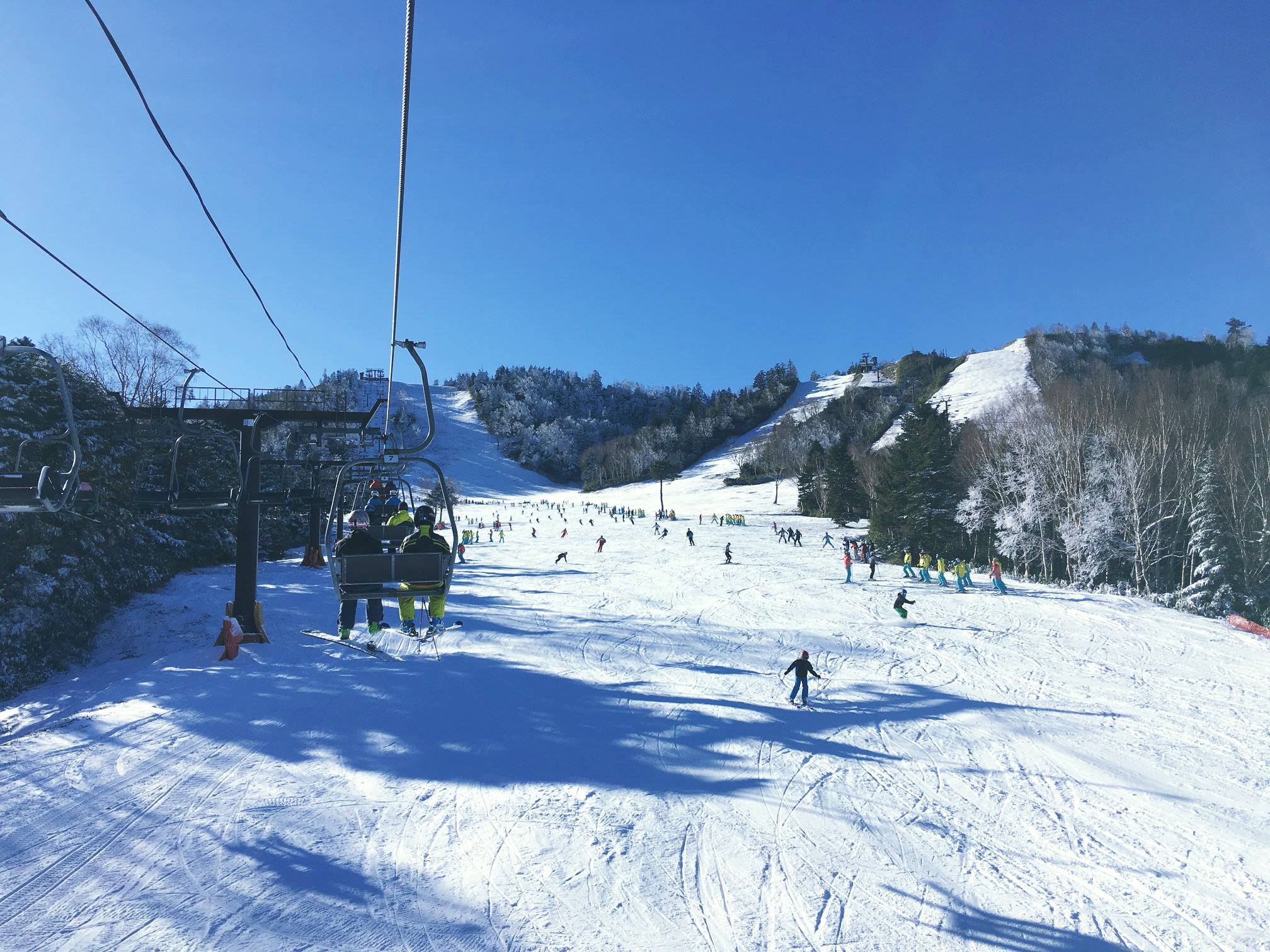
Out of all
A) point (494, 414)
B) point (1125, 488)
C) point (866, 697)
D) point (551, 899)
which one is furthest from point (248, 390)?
point (494, 414)

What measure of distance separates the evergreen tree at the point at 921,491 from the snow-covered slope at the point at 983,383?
1896 inches

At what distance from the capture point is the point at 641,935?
695cm

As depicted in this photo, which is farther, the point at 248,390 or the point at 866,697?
the point at 248,390

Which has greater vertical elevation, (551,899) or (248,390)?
(248,390)

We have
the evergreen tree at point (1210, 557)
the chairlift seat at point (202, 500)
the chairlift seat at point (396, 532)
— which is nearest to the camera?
the chairlift seat at point (396, 532)

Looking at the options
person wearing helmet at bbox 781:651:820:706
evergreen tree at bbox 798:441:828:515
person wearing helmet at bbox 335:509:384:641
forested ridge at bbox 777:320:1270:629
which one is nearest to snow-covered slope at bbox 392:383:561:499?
evergreen tree at bbox 798:441:828:515

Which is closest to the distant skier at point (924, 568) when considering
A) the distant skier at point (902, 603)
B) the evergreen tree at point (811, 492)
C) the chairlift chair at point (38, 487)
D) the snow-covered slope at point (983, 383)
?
the distant skier at point (902, 603)

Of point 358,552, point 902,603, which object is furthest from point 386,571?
point 902,603

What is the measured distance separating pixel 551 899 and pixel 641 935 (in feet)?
3.80

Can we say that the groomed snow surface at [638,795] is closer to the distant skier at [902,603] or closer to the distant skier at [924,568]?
the distant skier at [902,603]

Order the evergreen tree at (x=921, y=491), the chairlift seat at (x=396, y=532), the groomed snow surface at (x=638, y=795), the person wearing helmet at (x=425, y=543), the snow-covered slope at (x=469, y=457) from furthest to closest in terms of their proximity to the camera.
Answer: the snow-covered slope at (x=469, y=457) → the evergreen tree at (x=921, y=491) → the chairlift seat at (x=396, y=532) → the person wearing helmet at (x=425, y=543) → the groomed snow surface at (x=638, y=795)

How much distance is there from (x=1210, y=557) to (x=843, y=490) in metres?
25.4

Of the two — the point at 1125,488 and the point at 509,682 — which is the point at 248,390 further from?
the point at 1125,488

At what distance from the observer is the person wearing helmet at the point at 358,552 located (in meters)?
8.02
